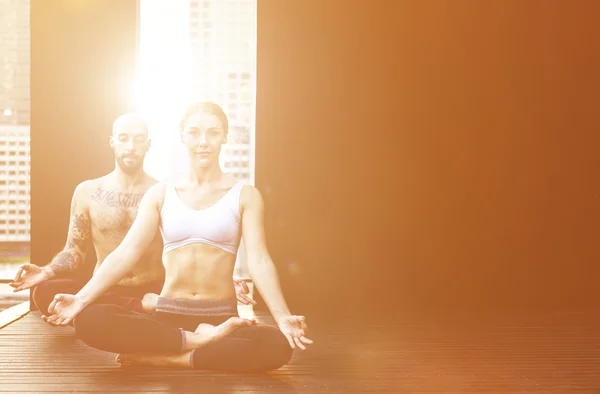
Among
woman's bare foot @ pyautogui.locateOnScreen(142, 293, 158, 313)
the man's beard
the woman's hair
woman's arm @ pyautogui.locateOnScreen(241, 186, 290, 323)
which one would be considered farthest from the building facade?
woman's arm @ pyautogui.locateOnScreen(241, 186, 290, 323)

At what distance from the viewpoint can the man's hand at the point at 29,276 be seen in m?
3.67

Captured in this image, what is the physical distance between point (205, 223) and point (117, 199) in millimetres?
1042

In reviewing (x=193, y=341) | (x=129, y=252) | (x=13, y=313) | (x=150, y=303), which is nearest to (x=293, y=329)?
(x=193, y=341)

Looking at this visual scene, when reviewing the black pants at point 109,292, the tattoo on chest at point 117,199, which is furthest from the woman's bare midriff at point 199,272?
the tattoo on chest at point 117,199

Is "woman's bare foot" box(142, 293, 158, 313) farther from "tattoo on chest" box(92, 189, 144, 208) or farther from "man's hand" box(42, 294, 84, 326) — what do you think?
"man's hand" box(42, 294, 84, 326)

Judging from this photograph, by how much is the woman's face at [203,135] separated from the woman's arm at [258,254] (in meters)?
0.26

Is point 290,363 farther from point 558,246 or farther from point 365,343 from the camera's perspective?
point 558,246

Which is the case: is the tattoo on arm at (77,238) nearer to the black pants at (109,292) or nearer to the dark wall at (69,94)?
the black pants at (109,292)

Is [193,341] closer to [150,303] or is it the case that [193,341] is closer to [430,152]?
[150,303]

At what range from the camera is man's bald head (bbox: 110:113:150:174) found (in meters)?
3.73

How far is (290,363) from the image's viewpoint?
3.39 m

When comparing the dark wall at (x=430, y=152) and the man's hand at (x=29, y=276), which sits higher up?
the dark wall at (x=430, y=152)

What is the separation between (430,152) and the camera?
5047mm

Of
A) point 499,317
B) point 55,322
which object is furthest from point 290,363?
point 499,317
